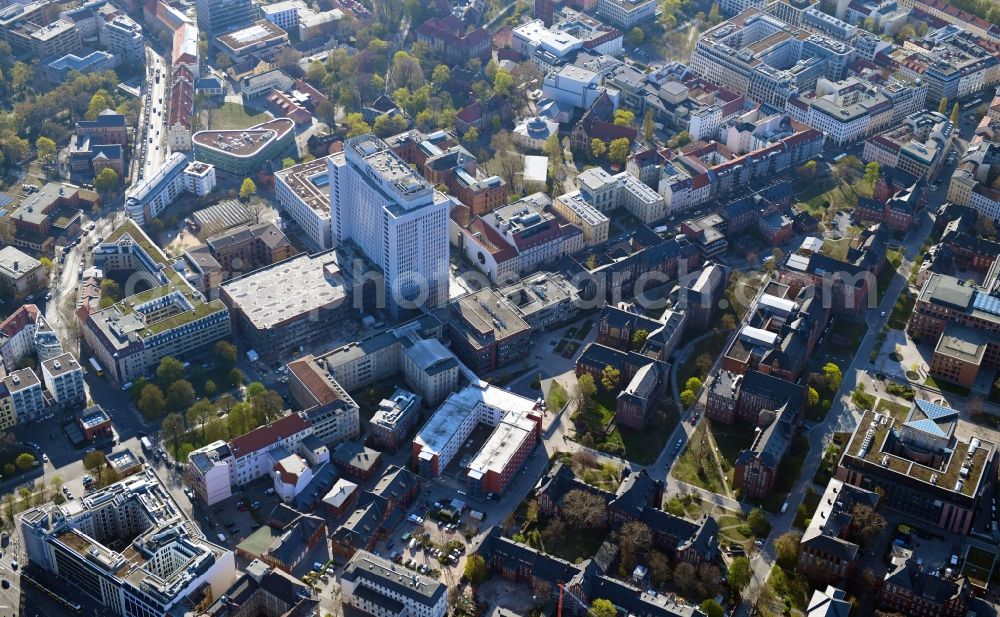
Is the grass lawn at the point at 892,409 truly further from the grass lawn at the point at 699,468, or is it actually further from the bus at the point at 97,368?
the bus at the point at 97,368

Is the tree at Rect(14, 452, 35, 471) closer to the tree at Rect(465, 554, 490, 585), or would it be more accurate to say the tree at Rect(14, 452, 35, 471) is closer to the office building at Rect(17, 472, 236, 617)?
the office building at Rect(17, 472, 236, 617)

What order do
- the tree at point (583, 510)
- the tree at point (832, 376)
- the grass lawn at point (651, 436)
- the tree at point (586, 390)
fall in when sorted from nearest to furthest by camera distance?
the tree at point (583, 510)
the grass lawn at point (651, 436)
the tree at point (586, 390)
the tree at point (832, 376)

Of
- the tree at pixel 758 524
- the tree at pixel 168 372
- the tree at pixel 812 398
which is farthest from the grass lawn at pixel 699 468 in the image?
the tree at pixel 168 372

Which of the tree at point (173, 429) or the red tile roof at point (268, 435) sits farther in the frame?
the tree at point (173, 429)

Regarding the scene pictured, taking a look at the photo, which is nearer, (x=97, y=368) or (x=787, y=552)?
(x=787, y=552)

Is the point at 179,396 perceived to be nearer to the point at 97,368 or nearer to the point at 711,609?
the point at 97,368

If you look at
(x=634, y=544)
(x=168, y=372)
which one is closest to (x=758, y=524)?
(x=634, y=544)

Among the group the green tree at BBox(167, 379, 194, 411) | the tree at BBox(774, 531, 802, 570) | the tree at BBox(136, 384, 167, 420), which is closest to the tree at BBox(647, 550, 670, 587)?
the tree at BBox(774, 531, 802, 570)
